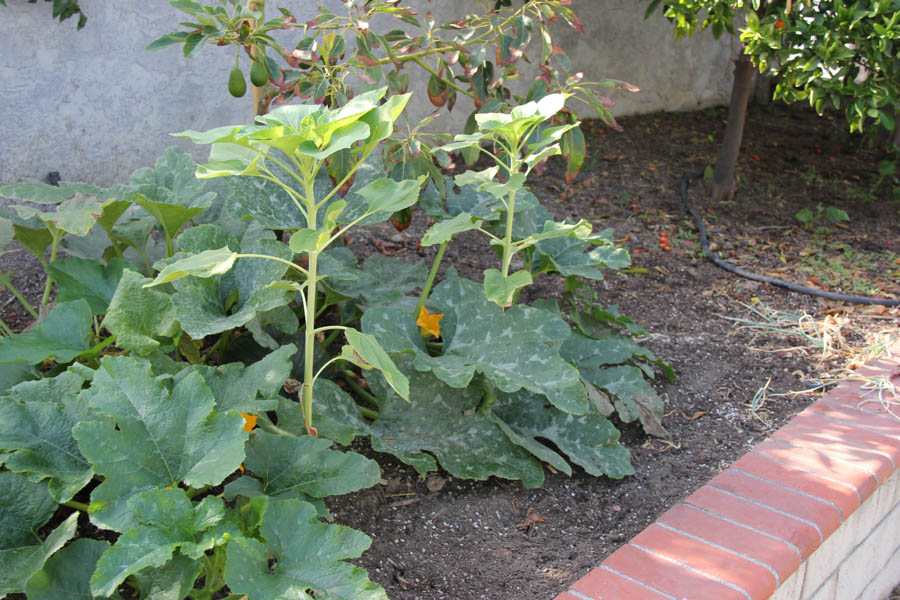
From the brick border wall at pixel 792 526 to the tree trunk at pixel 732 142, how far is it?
175 cm

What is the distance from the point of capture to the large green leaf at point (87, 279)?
191cm

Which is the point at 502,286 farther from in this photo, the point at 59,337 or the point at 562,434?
the point at 59,337

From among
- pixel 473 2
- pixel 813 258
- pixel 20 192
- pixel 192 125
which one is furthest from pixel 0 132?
pixel 813 258

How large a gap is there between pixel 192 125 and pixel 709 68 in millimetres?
3484

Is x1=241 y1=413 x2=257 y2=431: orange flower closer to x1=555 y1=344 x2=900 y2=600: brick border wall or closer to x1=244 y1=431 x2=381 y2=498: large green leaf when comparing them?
x1=244 y1=431 x2=381 y2=498: large green leaf

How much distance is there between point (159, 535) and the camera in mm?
1236

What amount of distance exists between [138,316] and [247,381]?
31 cm

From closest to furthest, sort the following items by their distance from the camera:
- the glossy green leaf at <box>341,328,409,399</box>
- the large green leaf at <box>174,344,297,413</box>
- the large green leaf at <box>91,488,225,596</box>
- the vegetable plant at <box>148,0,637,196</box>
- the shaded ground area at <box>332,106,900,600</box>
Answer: the large green leaf at <box>91,488,225,596</box> → the glossy green leaf at <box>341,328,409,399</box> → the large green leaf at <box>174,344,297,413</box> → the shaded ground area at <box>332,106,900,600</box> → the vegetable plant at <box>148,0,637,196</box>

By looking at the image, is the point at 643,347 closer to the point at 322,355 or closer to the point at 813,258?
the point at 322,355

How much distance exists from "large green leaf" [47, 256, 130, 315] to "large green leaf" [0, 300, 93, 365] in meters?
0.17

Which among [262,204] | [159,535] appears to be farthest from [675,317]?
[159,535]

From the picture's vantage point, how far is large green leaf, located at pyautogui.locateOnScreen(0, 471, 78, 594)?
1.32 metres

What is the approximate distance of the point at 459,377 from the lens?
5.72ft

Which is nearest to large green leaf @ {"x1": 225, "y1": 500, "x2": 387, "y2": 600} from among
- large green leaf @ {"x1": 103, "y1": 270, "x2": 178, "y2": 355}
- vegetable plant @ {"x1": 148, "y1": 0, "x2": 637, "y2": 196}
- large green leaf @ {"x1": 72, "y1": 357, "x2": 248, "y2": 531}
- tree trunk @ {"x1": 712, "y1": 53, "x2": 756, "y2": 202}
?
large green leaf @ {"x1": 72, "y1": 357, "x2": 248, "y2": 531}
